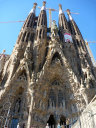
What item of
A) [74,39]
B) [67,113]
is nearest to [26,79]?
[67,113]

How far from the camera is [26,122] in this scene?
12.7m

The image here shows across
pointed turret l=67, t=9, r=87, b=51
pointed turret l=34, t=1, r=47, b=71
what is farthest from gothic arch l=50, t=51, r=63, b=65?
pointed turret l=67, t=9, r=87, b=51

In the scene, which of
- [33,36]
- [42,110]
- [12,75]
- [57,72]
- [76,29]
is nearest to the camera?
[42,110]

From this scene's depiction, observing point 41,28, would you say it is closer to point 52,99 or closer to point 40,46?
point 40,46

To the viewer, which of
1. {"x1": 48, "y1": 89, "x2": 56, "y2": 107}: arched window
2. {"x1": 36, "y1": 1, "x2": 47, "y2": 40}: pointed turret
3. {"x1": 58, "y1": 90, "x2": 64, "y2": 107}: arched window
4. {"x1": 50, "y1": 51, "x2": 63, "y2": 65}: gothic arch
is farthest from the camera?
{"x1": 36, "y1": 1, "x2": 47, "y2": 40}: pointed turret

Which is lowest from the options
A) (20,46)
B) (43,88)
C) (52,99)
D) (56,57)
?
(52,99)

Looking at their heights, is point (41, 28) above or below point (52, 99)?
above

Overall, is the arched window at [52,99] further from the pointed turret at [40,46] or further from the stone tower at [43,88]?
the pointed turret at [40,46]

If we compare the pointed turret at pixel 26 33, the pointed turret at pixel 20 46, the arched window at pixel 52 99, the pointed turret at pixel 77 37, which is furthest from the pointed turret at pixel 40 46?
the pointed turret at pixel 77 37

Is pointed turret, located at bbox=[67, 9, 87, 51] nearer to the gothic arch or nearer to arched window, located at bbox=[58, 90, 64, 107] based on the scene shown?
the gothic arch

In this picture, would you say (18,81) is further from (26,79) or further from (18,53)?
(18,53)

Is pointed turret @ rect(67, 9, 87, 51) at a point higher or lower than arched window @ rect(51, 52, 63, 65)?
higher

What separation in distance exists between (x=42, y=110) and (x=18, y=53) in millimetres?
9067

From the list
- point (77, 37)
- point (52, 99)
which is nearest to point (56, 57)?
point (52, 99)
